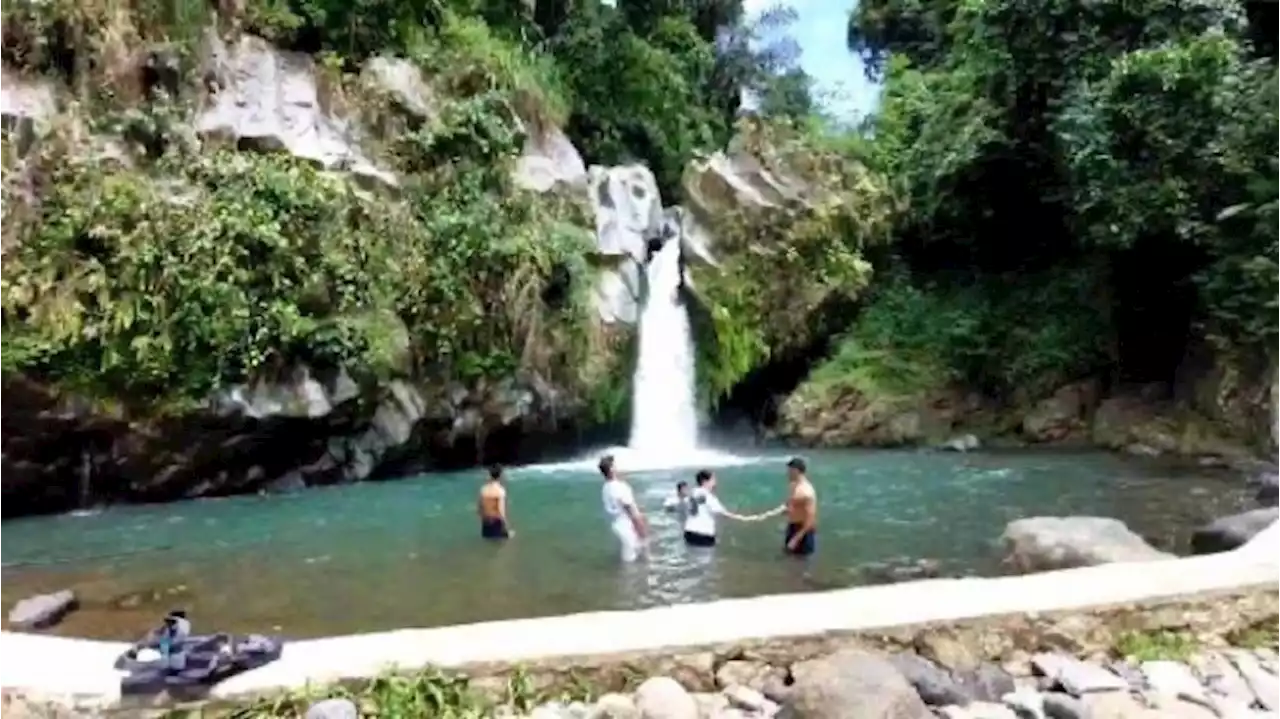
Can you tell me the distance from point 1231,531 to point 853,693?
629 cm

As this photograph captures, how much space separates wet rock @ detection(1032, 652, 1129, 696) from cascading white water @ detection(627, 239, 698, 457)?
1630cm

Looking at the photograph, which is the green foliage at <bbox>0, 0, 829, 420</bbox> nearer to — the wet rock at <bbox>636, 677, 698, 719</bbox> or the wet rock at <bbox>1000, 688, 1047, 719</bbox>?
the wet rock at <bbox>636, 677, 698, 719</bbox>

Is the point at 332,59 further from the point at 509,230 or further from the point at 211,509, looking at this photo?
the point at 211,509

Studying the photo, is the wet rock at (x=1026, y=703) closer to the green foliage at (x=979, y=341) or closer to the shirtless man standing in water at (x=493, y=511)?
the shirtless man standing in water at (x=493, y=511)

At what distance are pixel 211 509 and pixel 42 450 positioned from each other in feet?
7.87

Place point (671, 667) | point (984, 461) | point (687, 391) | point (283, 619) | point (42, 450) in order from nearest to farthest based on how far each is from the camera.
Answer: point (671, 667), point (283, 619), point (42, 450), point (984, 461), point (687, 391)

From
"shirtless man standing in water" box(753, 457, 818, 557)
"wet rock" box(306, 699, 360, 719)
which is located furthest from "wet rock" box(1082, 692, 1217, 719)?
"shirtless man standing in water" box(753, 457, 818, 557)

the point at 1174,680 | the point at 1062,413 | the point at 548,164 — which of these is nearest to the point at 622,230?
the point at 548,164

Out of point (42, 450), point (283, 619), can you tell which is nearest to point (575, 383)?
point (42, 450)

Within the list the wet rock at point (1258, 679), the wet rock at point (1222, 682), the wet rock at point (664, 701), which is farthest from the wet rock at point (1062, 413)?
the wet rock at point (664, 701)

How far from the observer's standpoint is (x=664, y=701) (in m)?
5.51

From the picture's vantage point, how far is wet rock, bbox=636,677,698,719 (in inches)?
214

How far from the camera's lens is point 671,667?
579cm

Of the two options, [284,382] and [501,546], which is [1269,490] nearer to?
[501,546]
